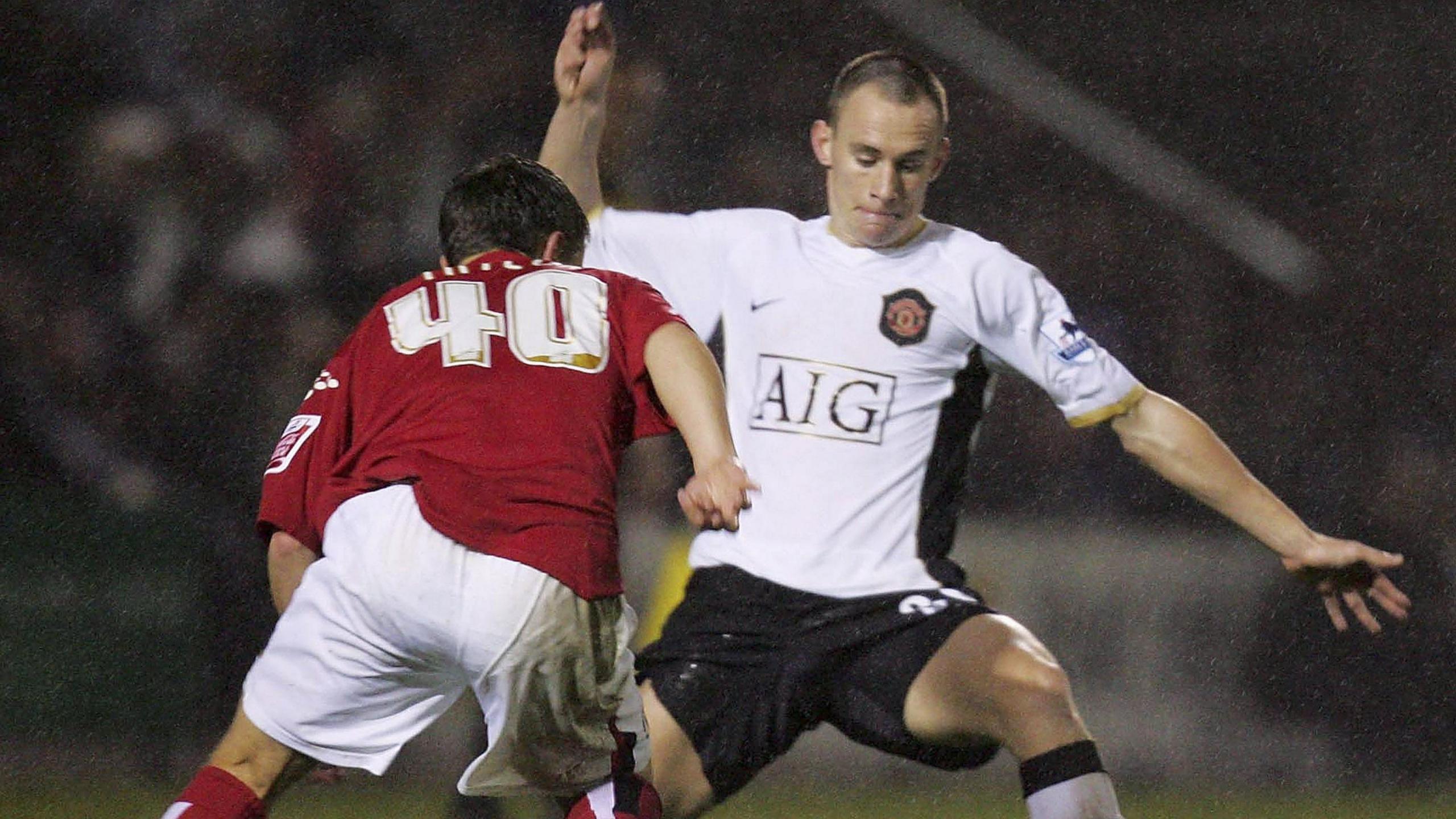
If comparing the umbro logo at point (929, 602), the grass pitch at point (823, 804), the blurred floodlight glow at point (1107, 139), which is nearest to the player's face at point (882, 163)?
the umbro logo at point (929, 602)

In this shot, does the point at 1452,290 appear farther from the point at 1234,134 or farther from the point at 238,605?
the point at 238,605

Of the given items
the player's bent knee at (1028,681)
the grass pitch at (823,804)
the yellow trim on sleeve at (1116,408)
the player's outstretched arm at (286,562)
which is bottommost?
the grass pitch at (823,804)

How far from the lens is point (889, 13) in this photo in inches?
269

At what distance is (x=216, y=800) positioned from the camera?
2541mm

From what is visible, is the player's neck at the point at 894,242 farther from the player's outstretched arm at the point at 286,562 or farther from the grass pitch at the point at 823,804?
the grass pitch at the point at 823,804

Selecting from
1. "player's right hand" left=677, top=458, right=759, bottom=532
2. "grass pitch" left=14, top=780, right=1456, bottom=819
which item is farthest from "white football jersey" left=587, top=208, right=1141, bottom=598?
"grass pitch" left=14, top=780, right=1456, bottom=819

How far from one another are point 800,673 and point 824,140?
44.2 inches

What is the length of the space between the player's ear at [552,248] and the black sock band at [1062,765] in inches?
46.3

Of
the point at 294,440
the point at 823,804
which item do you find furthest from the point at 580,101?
the point at 823,804

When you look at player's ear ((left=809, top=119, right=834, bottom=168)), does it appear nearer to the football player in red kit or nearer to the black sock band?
the football player in red kit

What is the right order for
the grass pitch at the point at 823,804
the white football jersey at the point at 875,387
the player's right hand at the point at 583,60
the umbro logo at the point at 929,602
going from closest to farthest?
the umbro logo at the point at 929,602 → the white football jersey at the point at 875,387 → the player's right hand at the point at 583,60 → the grass pitch at the point at 823,804

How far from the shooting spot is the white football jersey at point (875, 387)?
3381mm

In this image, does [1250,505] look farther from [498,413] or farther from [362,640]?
[362,640]

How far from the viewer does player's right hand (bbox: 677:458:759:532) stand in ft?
7.80
